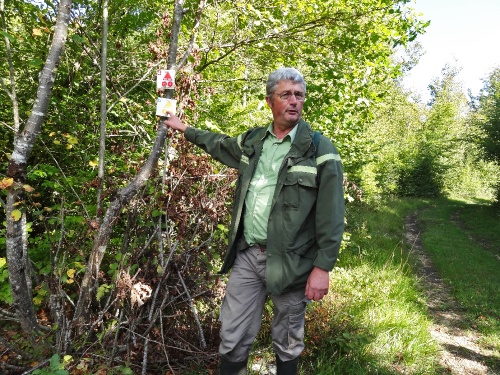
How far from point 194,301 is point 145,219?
2.85 feet

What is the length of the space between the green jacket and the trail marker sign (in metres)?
1.17

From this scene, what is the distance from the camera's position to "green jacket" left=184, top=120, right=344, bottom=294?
2.31 m

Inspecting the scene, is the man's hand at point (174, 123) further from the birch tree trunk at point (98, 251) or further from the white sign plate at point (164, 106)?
the birch tree trunk at point (98, 251)

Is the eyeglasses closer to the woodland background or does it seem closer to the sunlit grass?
the woodland background

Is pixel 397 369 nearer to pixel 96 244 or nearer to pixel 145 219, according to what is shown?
pixel 145 219

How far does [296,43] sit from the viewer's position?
4703 mm

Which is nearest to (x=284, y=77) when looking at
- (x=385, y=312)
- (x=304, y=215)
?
(x=304, y=215)

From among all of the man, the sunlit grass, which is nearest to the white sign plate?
the man

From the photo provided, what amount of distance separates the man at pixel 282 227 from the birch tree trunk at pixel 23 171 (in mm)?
1470

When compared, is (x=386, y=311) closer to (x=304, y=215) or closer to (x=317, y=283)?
(x=317, y=283)

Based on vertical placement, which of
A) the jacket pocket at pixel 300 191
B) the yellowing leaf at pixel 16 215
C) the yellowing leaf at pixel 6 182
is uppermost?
the jacket pocket at pixel 300 191

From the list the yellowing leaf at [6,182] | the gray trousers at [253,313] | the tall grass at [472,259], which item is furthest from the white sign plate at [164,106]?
the tall grass at [472,259]

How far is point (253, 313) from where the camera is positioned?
2607mm

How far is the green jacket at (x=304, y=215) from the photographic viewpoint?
2307 mm
